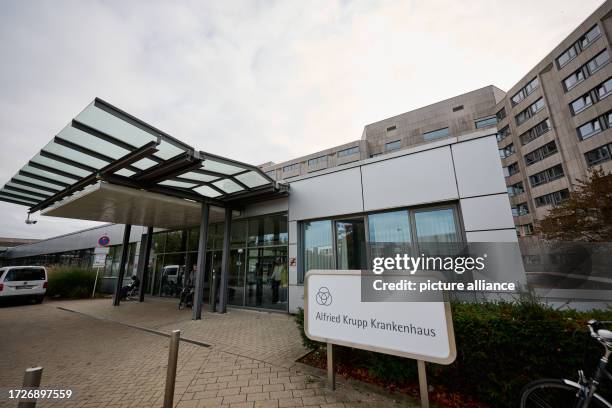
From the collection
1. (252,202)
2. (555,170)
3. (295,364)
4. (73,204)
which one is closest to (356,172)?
(252,202)

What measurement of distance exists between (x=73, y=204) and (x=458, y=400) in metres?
11.1

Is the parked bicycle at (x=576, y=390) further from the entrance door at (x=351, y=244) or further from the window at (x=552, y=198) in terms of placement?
the window at (x=552, y=198)

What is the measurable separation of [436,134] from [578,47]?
1551 cm

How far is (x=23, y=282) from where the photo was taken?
1161cm

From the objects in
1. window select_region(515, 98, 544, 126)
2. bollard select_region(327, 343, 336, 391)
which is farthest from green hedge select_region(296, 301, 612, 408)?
window select_region(515, 98, 544, 126)

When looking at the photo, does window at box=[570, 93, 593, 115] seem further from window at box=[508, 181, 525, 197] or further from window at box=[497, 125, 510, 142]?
window at box=[508, 181, 525, 197]

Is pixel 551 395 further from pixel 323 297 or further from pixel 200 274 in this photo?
pixel 200 274

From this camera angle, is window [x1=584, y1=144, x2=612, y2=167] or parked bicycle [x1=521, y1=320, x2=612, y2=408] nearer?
parked bicycle [x1=521, y1=320, x2=612, y2=408]

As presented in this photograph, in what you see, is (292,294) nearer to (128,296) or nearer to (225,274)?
(225,274)

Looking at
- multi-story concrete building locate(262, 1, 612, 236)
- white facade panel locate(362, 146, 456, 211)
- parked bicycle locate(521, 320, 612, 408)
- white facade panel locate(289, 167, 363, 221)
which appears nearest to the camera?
parked bicycle locate(521, 320, 612, 408)

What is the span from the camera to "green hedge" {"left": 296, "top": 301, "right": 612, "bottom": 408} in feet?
8.51

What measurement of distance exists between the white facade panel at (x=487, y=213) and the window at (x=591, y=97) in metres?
30.2

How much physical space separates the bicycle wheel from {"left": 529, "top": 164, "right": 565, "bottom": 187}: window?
36110mm

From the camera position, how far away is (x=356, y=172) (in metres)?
7.56
